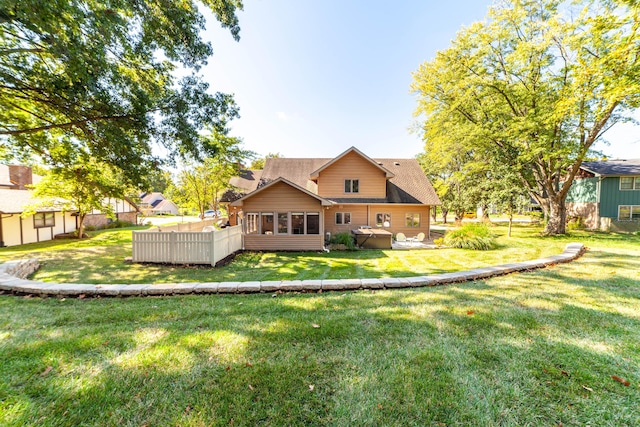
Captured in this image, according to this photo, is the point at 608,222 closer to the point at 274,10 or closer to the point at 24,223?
the point at 274,10

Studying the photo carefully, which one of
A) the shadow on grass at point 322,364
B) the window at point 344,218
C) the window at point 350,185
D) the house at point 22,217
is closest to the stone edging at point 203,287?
the shadow on grass at point 322,364

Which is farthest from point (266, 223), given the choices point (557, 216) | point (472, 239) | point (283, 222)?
point (557, 216)

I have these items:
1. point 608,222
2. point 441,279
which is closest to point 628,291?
point 441,279

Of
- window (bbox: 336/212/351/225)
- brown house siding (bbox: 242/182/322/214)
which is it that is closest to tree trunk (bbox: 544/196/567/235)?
window (bbox: 336/212/351/225)

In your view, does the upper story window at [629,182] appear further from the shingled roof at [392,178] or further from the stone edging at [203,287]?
the stone edging at [203,287]

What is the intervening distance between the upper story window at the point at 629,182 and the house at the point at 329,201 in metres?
17.1

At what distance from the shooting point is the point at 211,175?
65.4 ft

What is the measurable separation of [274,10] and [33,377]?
1419cm

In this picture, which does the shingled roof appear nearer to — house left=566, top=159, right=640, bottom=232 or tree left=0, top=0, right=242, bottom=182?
tree left=0, top=0, right=242, bottom=182

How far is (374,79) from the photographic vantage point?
1716cm

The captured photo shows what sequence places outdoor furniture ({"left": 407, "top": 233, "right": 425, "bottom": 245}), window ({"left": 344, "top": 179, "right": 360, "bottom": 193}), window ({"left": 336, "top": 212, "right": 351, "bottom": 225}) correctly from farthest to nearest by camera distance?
window ({"left": 336, "top": 212, "right": 351, "bottom": 225}), window ({"left": 344, "top": 179, "right": 360, "bottom": 193}), outdoor furniture ({"left": 407, "top": 233, "right": 425, "bottom": 245})

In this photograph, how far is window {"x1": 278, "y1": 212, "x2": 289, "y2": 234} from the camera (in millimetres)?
12773

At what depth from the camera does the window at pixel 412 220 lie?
1703 cm

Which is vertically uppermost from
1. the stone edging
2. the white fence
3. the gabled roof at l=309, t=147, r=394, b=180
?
the gabled roof at l=309, t=147, r=394, b=180
